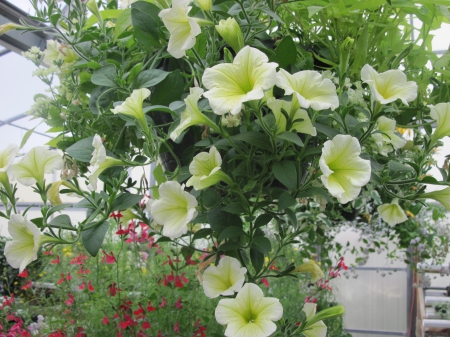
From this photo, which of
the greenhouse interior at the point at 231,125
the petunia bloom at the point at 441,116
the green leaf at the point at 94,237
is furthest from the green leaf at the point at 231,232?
the petunia bloom at the point at 441,116

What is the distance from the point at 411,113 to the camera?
68 centimetres

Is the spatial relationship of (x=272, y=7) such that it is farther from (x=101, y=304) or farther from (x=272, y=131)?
(x=101, y=304)

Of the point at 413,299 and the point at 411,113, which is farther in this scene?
the point at 413,299

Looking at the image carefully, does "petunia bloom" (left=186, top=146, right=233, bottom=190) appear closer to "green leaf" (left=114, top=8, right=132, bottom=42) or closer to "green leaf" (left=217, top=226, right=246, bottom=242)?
"green leaf" (left=217, top=226, right=246, bottom=242)

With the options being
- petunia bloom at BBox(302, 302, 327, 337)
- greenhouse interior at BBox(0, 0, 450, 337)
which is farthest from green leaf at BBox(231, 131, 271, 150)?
petunia bloom at BBox(302, 302, 327, 337)

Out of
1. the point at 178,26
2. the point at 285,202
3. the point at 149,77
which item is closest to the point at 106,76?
the point at 149,77

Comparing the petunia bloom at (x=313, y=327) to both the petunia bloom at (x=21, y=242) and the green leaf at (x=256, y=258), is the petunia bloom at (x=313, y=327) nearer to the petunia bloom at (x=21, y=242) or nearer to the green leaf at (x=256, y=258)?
the green leaf at (x=256, y=258)

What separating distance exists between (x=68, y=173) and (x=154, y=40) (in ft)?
0.73

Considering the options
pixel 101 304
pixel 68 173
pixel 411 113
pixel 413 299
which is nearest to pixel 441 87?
pixel 411 113

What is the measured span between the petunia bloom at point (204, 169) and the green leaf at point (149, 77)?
0.13m

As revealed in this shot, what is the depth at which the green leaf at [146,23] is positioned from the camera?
1.71ft

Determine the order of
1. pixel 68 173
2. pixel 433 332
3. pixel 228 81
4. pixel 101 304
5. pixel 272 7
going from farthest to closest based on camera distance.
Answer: pixel 433 332, pixel 101 304, pixel 68 173, pixel 272 7, pixel 228 81

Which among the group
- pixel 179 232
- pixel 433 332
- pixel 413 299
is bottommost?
pixel 413 299

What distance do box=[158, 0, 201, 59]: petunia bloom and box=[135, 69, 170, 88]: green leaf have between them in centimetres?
9
